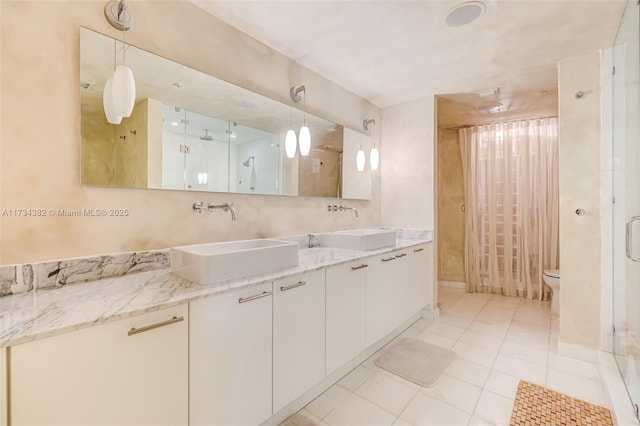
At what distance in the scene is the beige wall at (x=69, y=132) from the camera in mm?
1176

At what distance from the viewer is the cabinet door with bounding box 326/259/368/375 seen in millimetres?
1795

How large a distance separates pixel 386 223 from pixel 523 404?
2032 millimetres

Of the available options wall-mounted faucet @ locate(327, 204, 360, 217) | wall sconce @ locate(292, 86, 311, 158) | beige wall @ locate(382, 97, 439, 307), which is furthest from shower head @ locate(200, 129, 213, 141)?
beige wall @ locate(382, 97, 439, 307)

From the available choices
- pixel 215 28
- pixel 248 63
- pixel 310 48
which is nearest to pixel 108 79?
pixel 215 28

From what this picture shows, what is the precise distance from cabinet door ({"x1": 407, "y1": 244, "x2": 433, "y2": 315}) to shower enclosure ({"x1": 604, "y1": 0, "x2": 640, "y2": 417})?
1394mm

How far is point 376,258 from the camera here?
2219mm

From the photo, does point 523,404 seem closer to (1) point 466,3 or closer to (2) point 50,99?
(1) point 466,3

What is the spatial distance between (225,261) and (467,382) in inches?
72.5

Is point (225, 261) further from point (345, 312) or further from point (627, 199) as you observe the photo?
point (627, 199)

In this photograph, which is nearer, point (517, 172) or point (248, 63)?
point (248, 63)

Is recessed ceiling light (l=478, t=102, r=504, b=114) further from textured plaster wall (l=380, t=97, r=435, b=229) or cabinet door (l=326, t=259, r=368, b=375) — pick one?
cabinet door (l=326, t=259, r=368, b=375)

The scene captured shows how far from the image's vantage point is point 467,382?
6.47ft

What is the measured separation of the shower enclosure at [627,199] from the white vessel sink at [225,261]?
1.96 m

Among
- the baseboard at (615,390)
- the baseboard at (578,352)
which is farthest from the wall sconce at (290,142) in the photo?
the baseboard at (578,352)
